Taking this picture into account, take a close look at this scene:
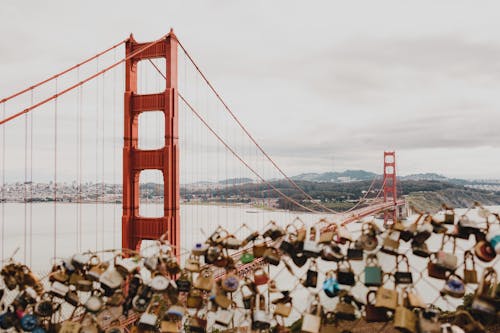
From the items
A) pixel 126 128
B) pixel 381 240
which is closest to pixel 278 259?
pixel 381 240

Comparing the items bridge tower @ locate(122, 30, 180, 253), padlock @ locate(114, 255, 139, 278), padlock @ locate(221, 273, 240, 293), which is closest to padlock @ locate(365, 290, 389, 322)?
padlock @ locate(221, 273, 240, 293)

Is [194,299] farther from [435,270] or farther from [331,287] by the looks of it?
[435,270]

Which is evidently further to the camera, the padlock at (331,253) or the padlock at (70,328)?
the padlock at (70,328)

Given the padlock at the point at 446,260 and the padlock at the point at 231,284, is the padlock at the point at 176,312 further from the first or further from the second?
the padlock at the point at 446,260

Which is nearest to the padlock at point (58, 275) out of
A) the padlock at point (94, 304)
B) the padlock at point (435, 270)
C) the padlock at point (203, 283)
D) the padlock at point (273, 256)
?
the padlock at point (94, 304)

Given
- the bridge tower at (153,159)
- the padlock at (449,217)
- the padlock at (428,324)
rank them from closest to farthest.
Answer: the padlock at (428,324) → the padlock at (449,217) → the bridge tower at (153,159)

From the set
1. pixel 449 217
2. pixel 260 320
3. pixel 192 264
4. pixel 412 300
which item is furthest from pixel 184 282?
pixel 449 217

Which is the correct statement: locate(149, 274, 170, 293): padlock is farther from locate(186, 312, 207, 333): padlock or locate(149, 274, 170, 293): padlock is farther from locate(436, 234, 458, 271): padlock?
locate(436, 234, 458, 271): padlock
